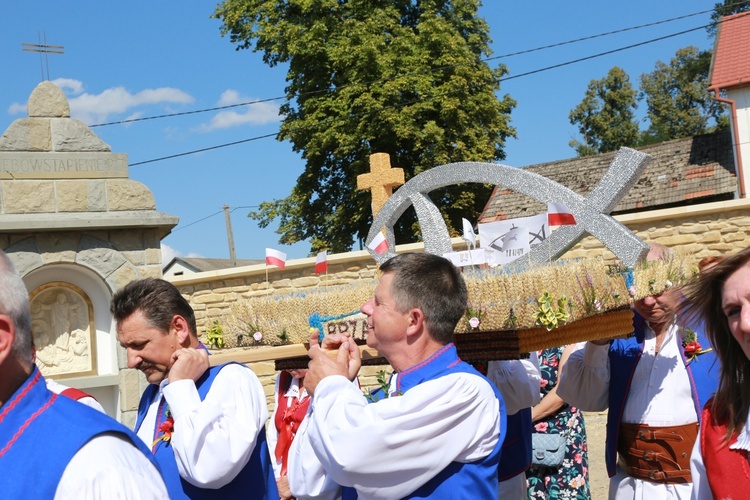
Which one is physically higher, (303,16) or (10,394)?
(303,16)

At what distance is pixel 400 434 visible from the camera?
247 centimetres

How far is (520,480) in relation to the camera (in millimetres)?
4266

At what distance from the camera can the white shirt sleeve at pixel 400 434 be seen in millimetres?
2465

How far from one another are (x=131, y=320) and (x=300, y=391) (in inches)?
87.8

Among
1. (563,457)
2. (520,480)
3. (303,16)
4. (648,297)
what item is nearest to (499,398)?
(648,297)

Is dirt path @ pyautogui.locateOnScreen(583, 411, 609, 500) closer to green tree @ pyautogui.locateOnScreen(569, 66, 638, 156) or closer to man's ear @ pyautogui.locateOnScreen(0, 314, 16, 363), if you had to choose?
man's ear @ pyautogui.locateOnScreen(0, 314, 16, 363)

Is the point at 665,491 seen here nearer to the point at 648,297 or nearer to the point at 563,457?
the point at 648,297

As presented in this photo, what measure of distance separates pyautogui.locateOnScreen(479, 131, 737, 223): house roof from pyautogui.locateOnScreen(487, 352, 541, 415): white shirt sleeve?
16734 millimetres

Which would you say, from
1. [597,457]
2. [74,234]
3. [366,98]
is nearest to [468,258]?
[74,234]

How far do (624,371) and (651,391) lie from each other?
162mm

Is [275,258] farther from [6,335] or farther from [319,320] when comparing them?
[6,335]

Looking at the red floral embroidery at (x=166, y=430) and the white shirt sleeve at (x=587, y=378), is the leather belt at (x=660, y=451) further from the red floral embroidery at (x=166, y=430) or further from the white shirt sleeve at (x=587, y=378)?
the red floral embroidery at (x=166, y=430)

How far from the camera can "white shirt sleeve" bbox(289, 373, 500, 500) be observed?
246 cm

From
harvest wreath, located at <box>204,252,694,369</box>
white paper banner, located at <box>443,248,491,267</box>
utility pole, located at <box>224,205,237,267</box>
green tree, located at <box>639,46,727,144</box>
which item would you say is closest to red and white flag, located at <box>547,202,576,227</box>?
white paper banner, located at <box>443,248,491,267</box>
